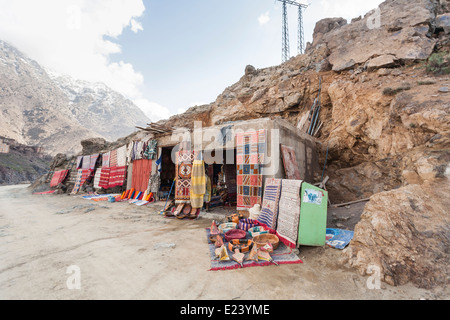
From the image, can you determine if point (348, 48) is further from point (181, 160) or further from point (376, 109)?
point (181, 160)

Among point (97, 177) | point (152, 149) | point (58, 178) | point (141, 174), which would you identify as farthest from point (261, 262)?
point (58, 178)

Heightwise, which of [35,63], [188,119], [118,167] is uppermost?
[35,63]

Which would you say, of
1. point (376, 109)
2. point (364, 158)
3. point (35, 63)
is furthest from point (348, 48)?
point (35, 63)

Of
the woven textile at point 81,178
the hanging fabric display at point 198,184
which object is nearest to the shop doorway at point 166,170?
the hanging fabric display at point 198,184

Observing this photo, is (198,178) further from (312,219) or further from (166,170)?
(166,170)

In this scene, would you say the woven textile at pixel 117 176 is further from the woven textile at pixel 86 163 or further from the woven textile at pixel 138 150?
the woven textile at pixel 86 163

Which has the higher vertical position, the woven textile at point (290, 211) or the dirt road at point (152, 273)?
the woven textile at point (290, 211)

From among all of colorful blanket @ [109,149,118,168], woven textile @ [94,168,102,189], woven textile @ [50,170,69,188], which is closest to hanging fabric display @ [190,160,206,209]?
colorful blanket @ [109,149,118,168]

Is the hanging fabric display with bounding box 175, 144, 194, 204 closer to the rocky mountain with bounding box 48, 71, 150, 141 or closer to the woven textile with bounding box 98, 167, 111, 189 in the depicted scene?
the woven textile with bounding box 98, 167, 111, 189

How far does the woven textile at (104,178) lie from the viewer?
39.3 feet

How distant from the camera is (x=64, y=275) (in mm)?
2713

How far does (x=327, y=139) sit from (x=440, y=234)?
762 cm

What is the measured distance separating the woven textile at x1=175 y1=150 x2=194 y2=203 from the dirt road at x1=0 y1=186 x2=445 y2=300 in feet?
7.90

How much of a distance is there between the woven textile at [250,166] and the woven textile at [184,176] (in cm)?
213
